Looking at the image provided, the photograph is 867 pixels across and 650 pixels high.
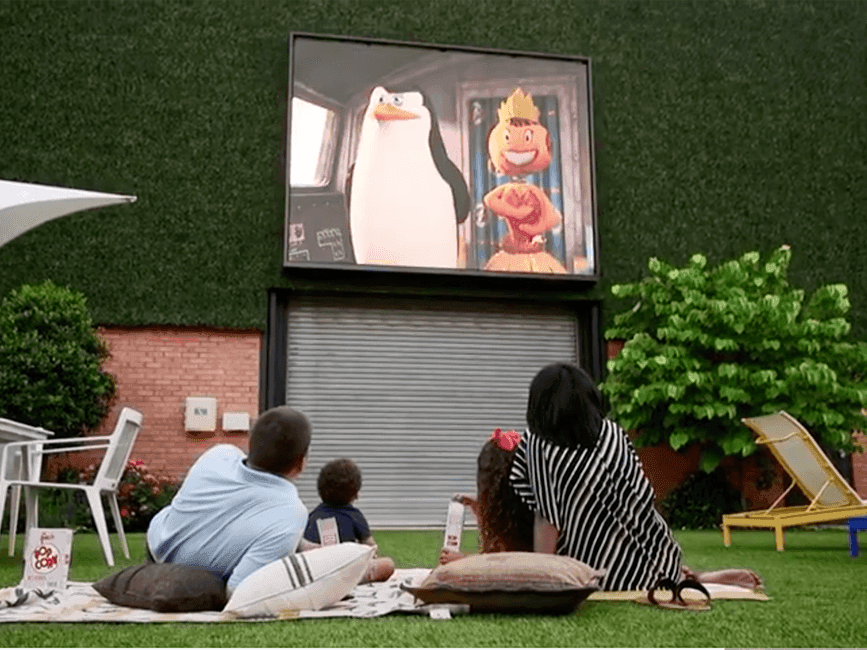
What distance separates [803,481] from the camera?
232 inches

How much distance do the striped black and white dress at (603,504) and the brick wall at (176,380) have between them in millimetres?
6121

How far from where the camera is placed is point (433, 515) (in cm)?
902

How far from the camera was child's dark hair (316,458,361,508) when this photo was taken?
3.72m

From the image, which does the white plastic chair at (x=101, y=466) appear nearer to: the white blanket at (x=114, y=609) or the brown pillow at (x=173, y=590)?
the white blanket at (x=114, y=609)

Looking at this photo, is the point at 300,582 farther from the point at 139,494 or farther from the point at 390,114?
the point at 390,114

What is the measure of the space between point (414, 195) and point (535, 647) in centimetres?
719

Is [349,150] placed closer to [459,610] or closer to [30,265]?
[30,265]

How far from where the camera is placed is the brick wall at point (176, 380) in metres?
8.59

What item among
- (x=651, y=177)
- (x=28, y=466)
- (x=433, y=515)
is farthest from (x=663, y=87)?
(x=28, y=466)

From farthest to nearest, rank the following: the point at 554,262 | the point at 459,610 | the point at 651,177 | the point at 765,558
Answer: the point at 651,177
the point at 554,262
the point at 765,558
the point at 459,610

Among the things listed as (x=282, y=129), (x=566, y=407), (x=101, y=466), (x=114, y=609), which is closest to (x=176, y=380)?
(x=282, y=129)

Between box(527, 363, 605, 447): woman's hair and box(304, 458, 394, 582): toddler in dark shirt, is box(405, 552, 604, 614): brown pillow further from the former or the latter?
box(304, 458, 394, 582): toddler in dark shirt

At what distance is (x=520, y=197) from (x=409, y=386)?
217 centimetres

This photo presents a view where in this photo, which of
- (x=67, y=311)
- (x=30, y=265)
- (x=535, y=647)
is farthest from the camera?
(x=30, y=265)
